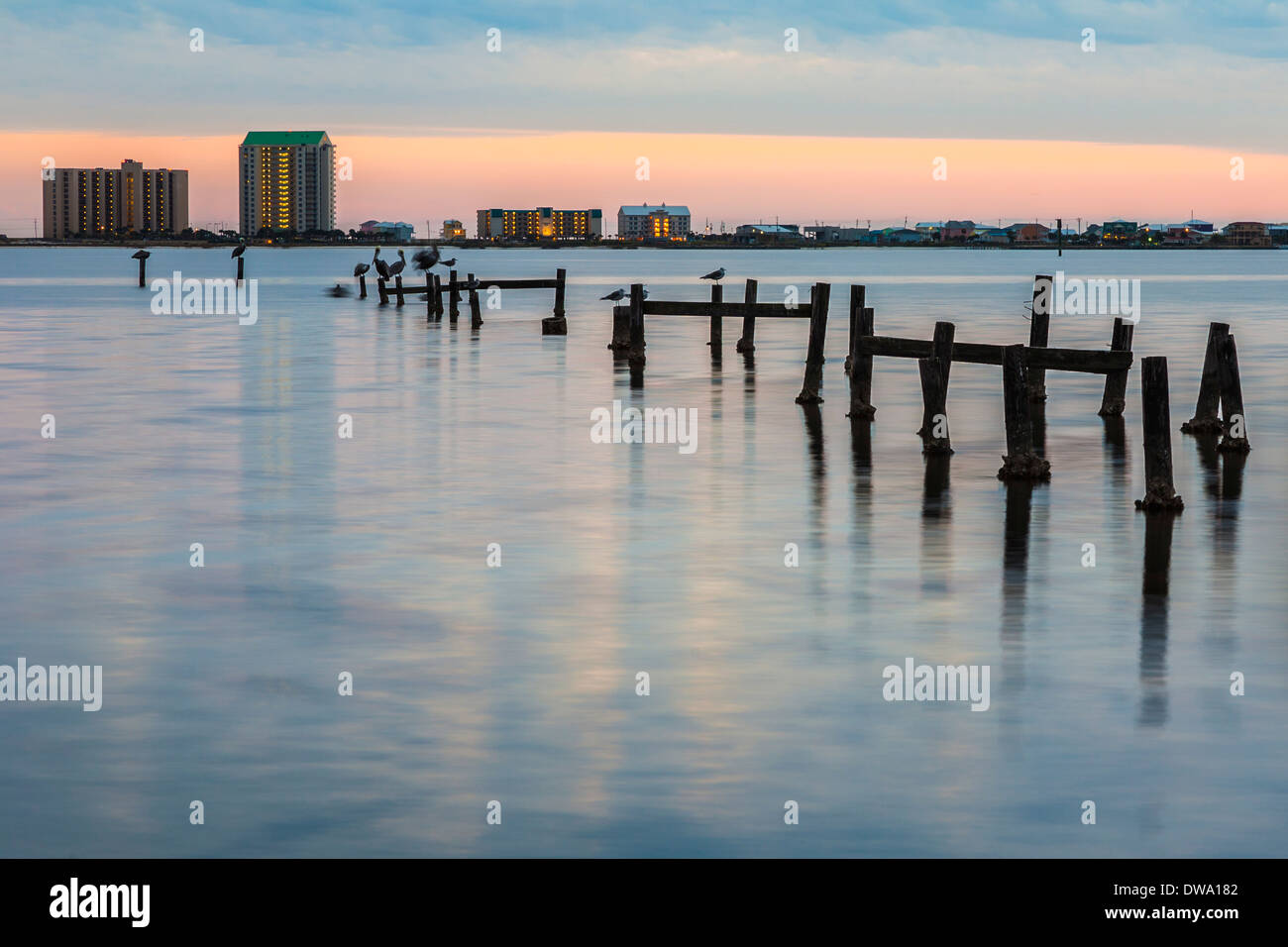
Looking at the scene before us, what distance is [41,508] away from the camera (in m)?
20.7

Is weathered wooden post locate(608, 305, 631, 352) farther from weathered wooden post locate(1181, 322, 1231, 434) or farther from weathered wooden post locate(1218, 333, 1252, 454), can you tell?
weathered wooden post locate(1218, 333, 1252, 454)

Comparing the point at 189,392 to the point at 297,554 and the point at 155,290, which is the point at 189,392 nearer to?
the point at 297,554

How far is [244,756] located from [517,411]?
2222 cm

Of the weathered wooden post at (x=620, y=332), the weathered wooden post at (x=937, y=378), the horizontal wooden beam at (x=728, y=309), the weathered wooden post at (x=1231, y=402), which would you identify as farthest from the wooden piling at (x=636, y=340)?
the weathered wooden post at (x=1231, y=402)

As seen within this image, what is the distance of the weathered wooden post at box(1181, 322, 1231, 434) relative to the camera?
76.2ft

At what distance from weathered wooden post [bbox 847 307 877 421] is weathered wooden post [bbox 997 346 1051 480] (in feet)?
20.0

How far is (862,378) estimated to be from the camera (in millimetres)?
28812

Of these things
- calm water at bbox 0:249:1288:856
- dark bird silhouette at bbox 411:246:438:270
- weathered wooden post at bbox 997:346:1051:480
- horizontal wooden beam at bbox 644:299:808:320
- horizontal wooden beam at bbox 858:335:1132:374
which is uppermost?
dark bird silhouette at bbox 411:246:438:270

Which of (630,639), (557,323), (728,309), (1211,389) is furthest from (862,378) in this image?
(557,323)

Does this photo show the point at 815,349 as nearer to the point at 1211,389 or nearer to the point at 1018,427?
the point at 1211,389

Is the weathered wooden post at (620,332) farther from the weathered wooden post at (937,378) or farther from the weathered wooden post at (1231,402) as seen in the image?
the weathered wooden post at (1231,402)

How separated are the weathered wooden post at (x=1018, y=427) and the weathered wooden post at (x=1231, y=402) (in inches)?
123

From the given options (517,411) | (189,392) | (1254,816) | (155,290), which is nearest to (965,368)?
(517,411)

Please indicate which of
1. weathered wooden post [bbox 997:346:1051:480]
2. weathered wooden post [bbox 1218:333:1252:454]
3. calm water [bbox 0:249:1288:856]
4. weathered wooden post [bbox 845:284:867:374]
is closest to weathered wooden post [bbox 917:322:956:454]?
calm water [bbox 0:249:1288:856]
